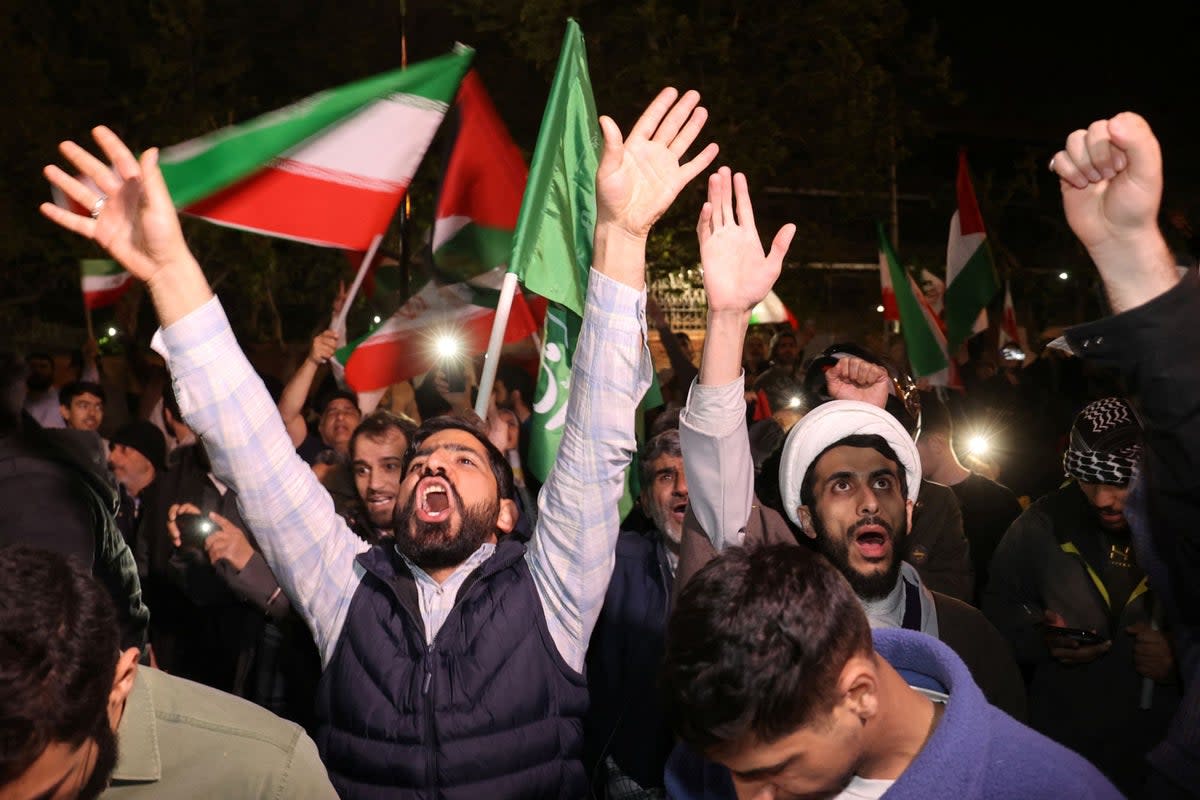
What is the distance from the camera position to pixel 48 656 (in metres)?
1.87

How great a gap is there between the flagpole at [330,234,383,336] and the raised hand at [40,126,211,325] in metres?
2.67

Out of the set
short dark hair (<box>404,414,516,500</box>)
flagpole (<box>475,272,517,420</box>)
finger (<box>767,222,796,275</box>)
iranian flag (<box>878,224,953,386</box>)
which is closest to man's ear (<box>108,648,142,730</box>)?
short dark hair (<box>404,414,516,500</box>)

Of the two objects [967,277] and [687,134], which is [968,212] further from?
[687,134]

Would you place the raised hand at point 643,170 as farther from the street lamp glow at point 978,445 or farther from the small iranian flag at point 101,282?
the small iranian flag at point 101,282

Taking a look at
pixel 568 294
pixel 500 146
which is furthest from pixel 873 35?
pixel 568 294

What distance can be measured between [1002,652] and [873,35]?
15.8 meters

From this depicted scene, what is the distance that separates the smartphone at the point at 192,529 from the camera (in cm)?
439

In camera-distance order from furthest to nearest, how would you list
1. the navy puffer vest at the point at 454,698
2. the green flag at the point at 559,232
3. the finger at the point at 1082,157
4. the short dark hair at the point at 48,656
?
the green flag at the point at 559,232, the navy puffer vest at the point at 454,698, the finger at the point at 1082,157, the short dark hair at the point at 48,656

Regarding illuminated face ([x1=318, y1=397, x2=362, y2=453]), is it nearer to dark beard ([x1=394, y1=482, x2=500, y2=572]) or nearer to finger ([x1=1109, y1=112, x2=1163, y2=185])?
dark beard ([x1=394, y1=482, x2=500, y2=572])

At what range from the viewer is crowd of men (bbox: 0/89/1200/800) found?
1.90m

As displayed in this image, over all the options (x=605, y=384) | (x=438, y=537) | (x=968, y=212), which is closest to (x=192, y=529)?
(x=438, y=537)

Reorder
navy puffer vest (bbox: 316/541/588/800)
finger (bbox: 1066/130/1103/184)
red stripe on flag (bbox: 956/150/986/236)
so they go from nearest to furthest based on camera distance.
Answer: finger (bbox: 1066/130/1103/184)
navy puffer vest (bbox: 316/541/588/800)
red stripe on flag (bbox: 956/150/986/236)

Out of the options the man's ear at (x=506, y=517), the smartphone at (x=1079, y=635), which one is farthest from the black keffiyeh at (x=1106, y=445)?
the man's ear at (x=506, y=517)

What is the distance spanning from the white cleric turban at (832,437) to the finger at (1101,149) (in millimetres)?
1580
